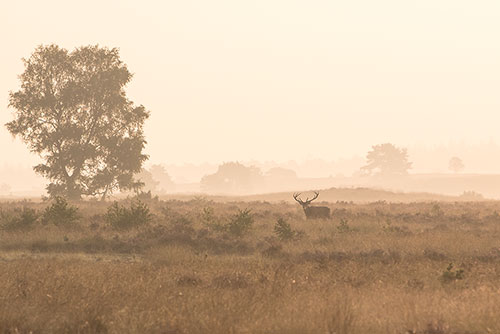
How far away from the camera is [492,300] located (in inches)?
287

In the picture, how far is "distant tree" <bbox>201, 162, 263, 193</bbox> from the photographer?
337 feet

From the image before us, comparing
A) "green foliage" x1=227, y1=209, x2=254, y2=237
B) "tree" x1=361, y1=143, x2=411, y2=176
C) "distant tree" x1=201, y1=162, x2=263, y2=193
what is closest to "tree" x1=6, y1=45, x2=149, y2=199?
"green foliage" x1=227, y1=209, x2=254, y2=237

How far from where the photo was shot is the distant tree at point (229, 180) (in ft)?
337

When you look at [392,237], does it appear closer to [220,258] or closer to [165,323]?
[220,258]

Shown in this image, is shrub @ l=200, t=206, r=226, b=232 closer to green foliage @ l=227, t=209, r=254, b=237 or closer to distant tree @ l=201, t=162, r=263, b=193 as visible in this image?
green foliage @ l=227, t=209, r=254, b=237

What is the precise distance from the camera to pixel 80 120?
33.9 meters

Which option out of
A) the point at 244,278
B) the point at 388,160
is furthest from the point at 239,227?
the point at 388,160

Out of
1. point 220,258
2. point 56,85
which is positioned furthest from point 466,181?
point 220,258

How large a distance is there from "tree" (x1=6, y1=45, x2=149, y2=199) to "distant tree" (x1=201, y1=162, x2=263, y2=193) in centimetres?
6725

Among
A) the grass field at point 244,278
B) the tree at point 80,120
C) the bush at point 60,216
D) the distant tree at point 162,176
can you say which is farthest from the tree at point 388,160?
the bush at point 60,216

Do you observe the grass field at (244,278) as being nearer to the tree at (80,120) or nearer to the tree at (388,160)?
the tree at (80,120)

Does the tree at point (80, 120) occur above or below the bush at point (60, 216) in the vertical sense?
above

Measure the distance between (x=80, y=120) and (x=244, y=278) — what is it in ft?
92.5

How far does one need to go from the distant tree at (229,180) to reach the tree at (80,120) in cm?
6725
